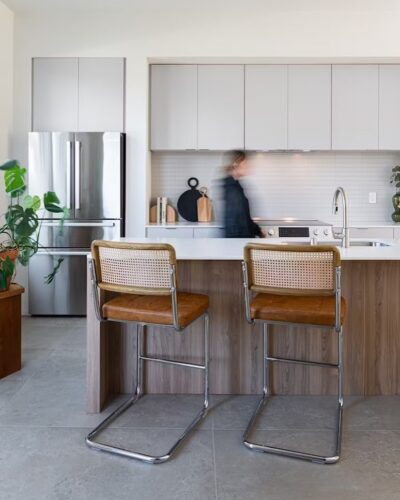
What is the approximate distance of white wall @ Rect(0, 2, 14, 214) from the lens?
15.3ft

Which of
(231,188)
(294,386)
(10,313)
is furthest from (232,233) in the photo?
(10,313)

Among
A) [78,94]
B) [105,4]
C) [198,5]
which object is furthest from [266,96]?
[78,94]

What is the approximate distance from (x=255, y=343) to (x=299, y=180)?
297 centimetres

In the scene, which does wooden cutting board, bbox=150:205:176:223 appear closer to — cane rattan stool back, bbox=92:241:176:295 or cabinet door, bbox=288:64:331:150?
cabinet door, bbox=288:64:331:150

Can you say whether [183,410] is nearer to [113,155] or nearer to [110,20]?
[113,155]

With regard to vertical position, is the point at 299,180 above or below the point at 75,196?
above

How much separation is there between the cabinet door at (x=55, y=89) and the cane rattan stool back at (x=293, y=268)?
10.7 ft

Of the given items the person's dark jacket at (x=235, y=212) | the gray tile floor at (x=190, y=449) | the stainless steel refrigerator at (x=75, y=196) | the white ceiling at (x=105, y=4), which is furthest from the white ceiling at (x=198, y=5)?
the gray tile floor at (x=190, y=449)

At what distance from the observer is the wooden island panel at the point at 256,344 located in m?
2.83

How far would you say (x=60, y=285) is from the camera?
192 inches

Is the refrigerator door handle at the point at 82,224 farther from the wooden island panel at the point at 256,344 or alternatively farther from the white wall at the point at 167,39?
the wooden island panel at the point at 256,344

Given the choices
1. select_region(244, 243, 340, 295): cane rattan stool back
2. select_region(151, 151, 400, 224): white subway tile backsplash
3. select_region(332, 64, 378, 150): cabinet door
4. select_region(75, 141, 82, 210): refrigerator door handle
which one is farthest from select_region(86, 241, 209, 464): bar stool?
select_region(332, 64, 378, 150): cabinet door

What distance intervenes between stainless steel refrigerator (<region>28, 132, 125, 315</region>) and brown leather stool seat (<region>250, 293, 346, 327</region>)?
2.66m

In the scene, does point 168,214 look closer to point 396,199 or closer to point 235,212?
point 235,212
